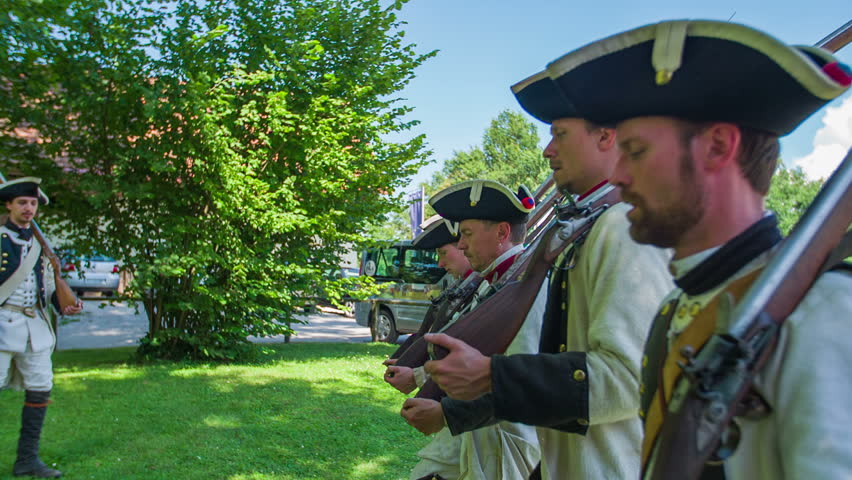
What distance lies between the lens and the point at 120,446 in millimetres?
6160

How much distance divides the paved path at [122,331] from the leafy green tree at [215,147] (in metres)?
1.75

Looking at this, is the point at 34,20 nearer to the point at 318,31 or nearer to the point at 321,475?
the point at 318,31

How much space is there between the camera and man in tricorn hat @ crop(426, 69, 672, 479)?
1593mm

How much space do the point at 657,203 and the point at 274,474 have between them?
198 inches

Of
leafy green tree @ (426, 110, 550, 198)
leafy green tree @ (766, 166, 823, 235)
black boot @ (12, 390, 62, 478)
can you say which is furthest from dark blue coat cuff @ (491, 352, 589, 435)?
leafy green tree @ (426, 110, 550, 198)

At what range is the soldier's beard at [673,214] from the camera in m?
1.16

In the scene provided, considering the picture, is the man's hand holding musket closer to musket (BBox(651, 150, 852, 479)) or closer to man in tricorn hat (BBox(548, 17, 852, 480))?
man in tricorn hat (BBox(548, 17, 852, 480))

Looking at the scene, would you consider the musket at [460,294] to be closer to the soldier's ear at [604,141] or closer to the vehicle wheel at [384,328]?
the soldier's ear at [604,141]

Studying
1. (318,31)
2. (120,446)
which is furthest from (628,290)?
(318,31)

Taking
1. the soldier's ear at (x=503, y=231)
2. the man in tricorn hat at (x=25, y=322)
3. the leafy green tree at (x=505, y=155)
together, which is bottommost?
the man in tricorn hat at (x=25, y=322)

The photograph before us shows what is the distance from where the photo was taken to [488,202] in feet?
11.4

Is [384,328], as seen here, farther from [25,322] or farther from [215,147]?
[25,322]

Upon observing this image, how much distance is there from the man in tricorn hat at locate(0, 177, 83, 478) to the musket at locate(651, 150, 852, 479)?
18.9ft

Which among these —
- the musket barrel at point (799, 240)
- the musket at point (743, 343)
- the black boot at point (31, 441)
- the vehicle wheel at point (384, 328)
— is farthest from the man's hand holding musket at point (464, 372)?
the vehicle wheel at point (384, 328)
